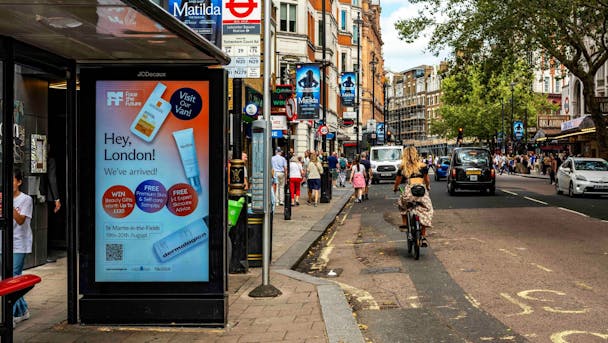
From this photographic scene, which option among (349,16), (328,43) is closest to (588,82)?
(328,43)

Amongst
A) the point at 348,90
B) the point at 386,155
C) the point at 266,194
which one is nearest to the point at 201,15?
the point at 266,194

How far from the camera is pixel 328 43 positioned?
5291 centimetres

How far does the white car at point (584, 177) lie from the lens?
86.6 ft

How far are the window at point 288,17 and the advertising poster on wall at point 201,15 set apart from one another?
33526 millimetres

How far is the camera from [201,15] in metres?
9.98

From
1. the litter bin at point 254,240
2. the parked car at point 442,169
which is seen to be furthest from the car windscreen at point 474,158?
the litter bin at point 254,240

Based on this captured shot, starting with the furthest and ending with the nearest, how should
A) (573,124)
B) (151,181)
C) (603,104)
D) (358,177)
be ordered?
(573,124)
(603,104)
(358,177)
(151,181)

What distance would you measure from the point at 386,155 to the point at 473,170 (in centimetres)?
1597

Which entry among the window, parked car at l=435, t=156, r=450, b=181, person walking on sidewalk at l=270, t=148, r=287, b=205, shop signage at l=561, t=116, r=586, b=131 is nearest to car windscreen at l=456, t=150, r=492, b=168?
person walking on sidewalk at l=270, t=148, r=287, b=205

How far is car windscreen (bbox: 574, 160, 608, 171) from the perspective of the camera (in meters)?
27.5

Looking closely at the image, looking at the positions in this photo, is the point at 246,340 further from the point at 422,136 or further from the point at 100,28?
the point at 422,136

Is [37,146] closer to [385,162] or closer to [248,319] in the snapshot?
[248,319]

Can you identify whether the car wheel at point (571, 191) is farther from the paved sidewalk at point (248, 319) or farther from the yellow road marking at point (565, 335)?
the yellow road marking at point (565, 335)

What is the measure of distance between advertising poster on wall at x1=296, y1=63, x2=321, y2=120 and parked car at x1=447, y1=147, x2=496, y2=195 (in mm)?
6743
